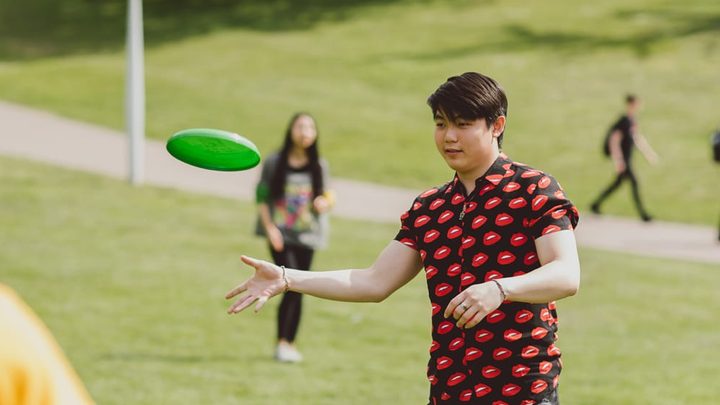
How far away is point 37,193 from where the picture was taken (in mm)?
17391

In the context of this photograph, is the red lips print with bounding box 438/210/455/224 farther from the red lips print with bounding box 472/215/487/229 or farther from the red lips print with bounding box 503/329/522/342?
the red lips print with bounding box 503/329/522/342

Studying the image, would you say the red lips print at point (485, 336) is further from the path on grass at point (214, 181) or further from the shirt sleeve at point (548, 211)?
the path on grass at point (214, 181)

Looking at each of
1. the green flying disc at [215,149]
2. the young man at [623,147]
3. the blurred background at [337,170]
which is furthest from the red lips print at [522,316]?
the young man at [623,147]

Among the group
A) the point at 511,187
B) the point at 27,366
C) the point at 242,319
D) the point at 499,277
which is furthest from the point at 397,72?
the point at 27,366

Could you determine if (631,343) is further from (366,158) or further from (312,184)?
(366,158)

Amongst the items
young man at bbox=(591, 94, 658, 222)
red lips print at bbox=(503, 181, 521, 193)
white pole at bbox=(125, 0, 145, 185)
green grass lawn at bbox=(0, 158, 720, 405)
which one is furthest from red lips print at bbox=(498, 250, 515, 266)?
white pole at bbox=(125, 0, 145, 185)

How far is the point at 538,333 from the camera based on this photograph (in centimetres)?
402

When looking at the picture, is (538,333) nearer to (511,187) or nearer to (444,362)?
(444,362)

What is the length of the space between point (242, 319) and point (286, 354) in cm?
173

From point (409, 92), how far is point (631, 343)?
17.4m

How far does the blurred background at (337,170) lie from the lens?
957cm

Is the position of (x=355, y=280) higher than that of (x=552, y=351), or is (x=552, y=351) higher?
(x=355, y=280)

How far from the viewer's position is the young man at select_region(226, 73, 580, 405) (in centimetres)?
395

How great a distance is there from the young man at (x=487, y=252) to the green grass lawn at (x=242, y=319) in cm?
443
